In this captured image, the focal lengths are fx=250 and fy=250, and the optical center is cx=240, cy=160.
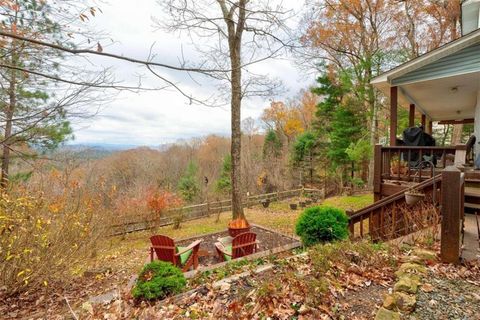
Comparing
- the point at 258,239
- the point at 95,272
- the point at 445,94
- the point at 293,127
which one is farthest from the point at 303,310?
the point at 293,127

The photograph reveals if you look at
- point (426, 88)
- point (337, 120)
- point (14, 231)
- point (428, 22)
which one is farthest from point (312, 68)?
point (14, 231)

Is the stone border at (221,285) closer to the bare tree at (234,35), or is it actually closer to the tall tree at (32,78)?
the tall tree at (32,78)

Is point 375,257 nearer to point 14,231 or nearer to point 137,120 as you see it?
point 137,120

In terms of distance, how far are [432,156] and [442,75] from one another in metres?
2.43

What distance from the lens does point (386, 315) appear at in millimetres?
2316

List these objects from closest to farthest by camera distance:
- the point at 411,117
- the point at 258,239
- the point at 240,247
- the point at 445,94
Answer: the point at 240,247 < the point at 258,239 < the point at 445,94 < the point at 411,117

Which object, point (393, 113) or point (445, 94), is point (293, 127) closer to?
point (445, 94)

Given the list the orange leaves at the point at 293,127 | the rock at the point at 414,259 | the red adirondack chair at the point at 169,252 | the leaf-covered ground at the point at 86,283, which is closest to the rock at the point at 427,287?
the rock at the point at 414,259

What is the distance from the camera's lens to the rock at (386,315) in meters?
2.29

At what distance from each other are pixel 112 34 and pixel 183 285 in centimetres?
353

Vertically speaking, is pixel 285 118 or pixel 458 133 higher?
pixel 285 118

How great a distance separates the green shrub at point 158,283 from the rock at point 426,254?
3403 mm

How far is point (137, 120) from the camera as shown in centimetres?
492

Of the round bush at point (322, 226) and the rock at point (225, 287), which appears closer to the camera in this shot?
the rock at point (225, 287)
